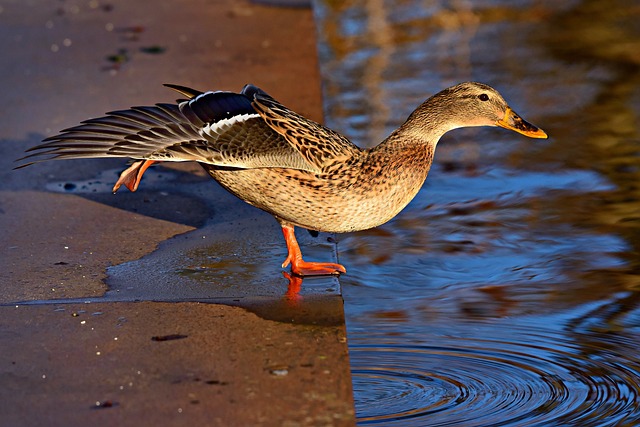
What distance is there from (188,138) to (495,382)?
1758 mm

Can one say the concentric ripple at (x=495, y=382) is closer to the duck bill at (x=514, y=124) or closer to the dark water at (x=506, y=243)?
the dark water at (x=506, y=243)

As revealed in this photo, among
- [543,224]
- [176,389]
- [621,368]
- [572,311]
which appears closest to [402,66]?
[543,224]

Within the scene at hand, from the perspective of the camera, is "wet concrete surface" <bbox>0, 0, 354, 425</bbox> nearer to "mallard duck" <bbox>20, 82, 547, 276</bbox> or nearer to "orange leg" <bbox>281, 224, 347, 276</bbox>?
"orange leg" <bbox>281, 224, 347, 276</bbox>

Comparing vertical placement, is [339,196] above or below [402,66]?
below

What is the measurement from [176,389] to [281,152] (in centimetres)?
137

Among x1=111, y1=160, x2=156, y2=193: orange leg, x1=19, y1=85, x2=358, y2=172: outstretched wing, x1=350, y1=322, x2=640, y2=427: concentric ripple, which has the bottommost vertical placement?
x1=350, y1=322, x2=640, y2=427: concentric ripple

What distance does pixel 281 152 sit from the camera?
16.2ft

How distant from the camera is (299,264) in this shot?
5285mm

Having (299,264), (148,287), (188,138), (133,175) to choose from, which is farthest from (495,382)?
(133,175)

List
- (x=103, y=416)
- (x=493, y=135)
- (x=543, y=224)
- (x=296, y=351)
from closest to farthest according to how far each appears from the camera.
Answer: (x=103, y=416), (x=296, y=351), (x=543, y=224), (x=493, y=135)

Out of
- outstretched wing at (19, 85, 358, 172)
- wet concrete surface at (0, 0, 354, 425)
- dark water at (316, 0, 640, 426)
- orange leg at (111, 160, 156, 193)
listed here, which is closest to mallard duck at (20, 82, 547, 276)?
outstretched wing at (19, 85, 358, 172)

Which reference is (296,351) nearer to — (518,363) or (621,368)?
(518,363)

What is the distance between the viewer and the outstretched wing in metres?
4.93

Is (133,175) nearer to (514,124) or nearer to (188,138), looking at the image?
(188,138)
